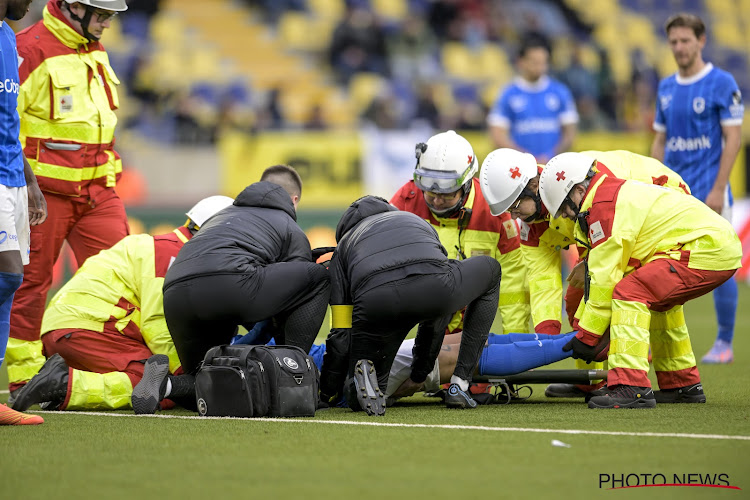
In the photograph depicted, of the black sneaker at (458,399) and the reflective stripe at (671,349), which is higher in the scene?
the reflective stripe at (671,349)

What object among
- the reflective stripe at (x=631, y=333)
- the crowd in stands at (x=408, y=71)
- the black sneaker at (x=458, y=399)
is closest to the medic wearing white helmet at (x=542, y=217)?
the reflective stripe at (x=631, y=333)

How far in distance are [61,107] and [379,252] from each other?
9.00ft

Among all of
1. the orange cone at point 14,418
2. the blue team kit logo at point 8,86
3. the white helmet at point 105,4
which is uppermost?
the white helmet at point 105,4

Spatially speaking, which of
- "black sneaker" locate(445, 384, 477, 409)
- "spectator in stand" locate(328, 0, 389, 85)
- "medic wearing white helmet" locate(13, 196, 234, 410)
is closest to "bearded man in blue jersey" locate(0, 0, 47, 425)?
"medic wearing white helmet" locate(13, 196, 234, 410)

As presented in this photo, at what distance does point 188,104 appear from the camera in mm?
20438

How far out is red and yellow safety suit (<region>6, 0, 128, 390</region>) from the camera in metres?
7.75

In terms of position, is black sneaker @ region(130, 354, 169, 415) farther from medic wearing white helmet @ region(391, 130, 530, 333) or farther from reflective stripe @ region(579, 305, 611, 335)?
reflective stripe @ region(579, 305, 611, 335)

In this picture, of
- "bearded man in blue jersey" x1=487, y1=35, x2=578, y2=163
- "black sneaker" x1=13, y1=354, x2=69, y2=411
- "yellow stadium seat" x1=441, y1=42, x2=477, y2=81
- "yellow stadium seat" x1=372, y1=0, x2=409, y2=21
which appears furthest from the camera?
"yellow stadium seat" x1=372, y1=0, x2=409, y2=21

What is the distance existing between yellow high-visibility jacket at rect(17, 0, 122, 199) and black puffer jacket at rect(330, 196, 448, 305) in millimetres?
2202

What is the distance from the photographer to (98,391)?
22.9 ft

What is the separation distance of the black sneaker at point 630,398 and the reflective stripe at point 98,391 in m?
2.95

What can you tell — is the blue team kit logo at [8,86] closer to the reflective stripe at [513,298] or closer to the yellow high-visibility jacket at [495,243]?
the yellow high-visibility jacket at [495,243]

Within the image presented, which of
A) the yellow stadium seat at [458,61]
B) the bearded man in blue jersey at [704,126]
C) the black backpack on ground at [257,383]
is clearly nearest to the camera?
the black backpack on ground at [257,383]

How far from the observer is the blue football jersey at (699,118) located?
9.61 m
